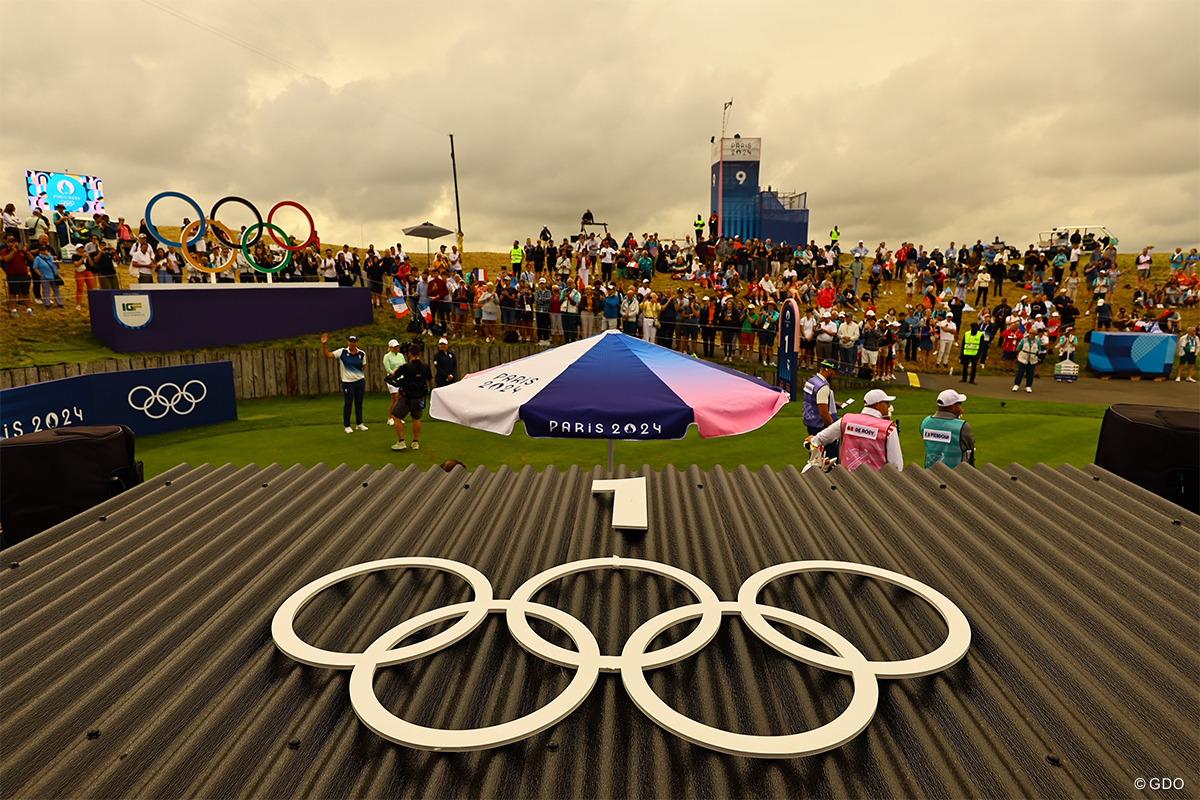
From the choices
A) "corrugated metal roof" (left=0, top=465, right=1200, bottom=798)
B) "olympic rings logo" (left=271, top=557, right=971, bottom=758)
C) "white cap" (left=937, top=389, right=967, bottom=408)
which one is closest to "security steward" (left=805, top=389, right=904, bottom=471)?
"white cap" (left=937, top=389, right=967, bottom=408)

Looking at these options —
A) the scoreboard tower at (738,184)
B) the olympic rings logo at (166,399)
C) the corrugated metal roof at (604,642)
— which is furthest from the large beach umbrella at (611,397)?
the scoreboard tower at (738,184)

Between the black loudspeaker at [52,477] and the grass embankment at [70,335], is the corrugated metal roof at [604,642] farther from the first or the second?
the grass embankment at [70,335]

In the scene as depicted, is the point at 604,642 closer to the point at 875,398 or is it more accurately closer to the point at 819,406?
the point at 875,398

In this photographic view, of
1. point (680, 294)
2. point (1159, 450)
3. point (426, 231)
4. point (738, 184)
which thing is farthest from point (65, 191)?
point (1159, 450)

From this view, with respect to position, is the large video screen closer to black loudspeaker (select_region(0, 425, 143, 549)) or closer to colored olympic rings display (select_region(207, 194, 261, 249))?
colored olympic rings display (select_region(207, 194, 261, 249))

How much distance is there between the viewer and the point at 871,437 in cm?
689

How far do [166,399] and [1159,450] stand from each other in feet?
56.1

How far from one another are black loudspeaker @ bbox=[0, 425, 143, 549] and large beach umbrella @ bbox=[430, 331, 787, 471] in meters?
2.77

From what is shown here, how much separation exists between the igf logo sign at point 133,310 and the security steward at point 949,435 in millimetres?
20400

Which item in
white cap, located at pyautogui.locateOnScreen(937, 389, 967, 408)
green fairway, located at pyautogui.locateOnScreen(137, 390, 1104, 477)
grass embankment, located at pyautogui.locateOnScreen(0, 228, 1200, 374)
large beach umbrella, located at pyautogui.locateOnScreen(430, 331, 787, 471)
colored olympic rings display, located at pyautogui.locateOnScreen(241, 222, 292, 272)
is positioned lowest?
green fairway, located at pyautogui.locateOnScreen(137, 390, 1104, 477)

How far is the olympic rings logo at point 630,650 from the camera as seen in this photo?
8.25ft

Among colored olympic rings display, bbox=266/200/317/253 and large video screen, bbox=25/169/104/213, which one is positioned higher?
large video screen, bbox=25/169/104/213

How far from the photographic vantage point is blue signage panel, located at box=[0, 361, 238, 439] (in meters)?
11.4

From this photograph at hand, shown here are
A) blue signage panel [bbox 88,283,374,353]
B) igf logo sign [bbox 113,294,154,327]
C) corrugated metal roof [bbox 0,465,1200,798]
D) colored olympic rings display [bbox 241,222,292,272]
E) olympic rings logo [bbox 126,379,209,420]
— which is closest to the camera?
corrugated metal roof [bbox 0,465,1200,798]
